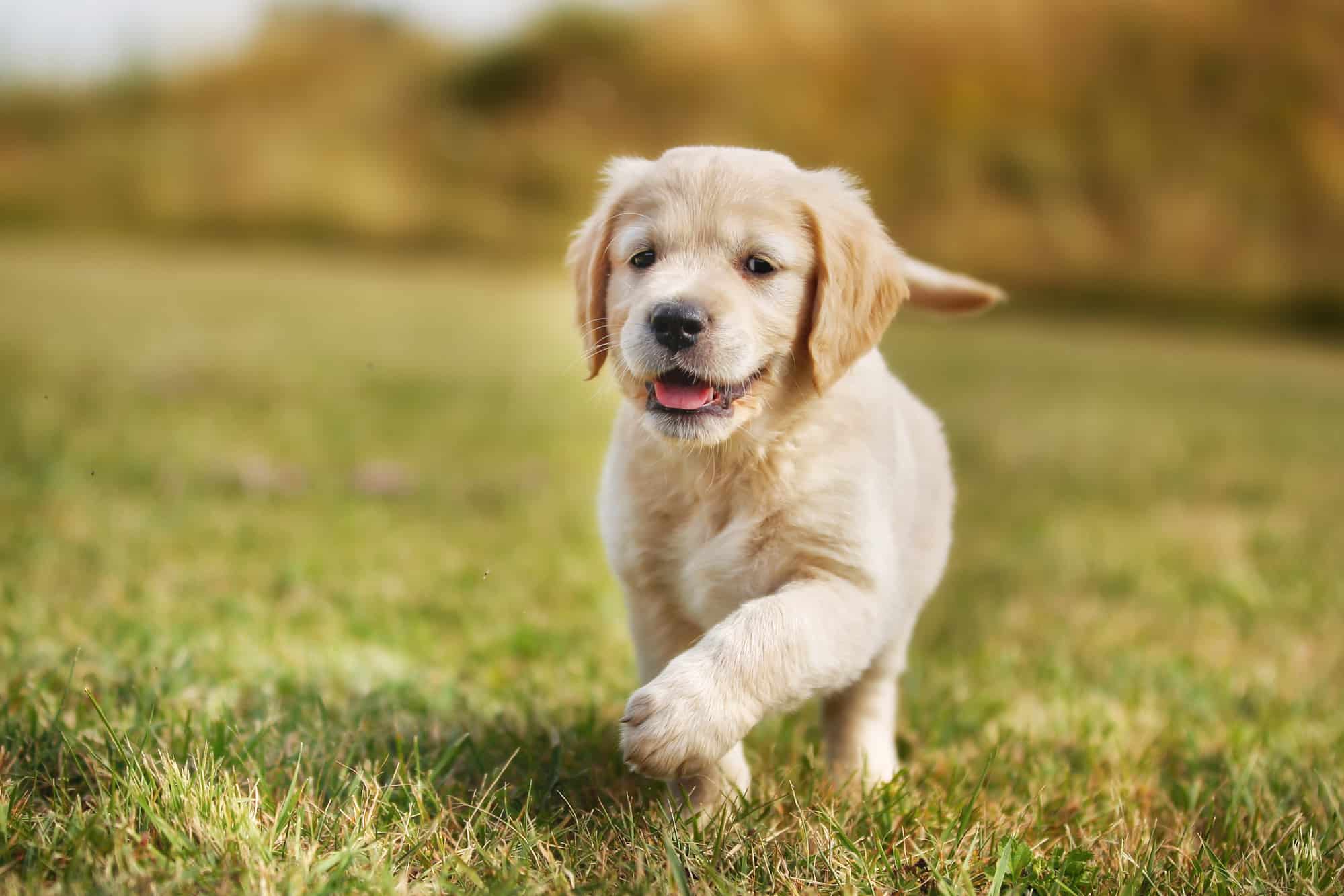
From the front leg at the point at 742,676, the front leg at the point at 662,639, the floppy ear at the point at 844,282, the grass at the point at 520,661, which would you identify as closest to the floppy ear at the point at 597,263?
the grass at the point at 520,661

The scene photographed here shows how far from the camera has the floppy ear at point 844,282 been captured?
2275mm

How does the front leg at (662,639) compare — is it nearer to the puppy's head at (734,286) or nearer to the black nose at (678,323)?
the puppy's head at (734,286)

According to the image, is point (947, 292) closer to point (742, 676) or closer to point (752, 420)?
point (752, 420)

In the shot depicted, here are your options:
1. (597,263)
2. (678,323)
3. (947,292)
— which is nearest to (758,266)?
(678,323)

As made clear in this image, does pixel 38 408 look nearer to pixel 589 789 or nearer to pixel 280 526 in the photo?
pixel 280 526

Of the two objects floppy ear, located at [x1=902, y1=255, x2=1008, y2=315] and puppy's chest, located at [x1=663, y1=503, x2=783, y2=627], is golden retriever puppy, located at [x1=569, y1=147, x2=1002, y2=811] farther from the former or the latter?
floppy ear, located at [x1=902, y1=255, x2=1008, y2=315]

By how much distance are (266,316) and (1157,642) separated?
9.80m

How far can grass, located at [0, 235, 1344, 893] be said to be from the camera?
190cm

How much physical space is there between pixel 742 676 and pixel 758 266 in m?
0.81

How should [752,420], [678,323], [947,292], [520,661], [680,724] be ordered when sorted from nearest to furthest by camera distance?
[680,724] → [678,323] → [752,420] → [947,292] → [520,661]

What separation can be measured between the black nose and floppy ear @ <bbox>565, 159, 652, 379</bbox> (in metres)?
0.34

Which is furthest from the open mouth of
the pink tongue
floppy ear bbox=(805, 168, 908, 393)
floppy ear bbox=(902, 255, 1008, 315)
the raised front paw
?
floppy ear bbox=(902, 255, 1008, 315)

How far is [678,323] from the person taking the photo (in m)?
2.11

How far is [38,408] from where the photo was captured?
→ 6137 millimetres
